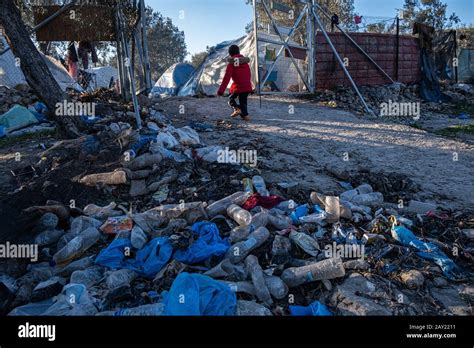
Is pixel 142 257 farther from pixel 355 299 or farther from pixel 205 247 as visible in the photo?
pixel 355 299

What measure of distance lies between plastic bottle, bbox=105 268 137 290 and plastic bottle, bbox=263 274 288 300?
1138mm

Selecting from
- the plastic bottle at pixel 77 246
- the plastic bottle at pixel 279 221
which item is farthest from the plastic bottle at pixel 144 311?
the plastic bottle at pixel 279 221

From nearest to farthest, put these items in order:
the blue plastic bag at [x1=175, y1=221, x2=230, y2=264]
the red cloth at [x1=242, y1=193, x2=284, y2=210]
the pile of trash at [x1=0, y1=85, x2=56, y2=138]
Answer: the blue plastic bag at [x1=175, y1=221, x2=230, y2=264]
the red cloth at [x1=242, y1=193, x2=284, y2=210]
the pile of trash at [x1=0, y1=85, x2=56, y2=138]

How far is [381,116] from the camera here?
10.4 metres

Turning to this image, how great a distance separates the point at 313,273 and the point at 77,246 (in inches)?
86.3

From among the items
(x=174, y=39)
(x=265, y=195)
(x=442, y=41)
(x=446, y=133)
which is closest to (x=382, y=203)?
(x=265, y=195)

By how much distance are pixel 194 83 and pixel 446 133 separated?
9.09 metres

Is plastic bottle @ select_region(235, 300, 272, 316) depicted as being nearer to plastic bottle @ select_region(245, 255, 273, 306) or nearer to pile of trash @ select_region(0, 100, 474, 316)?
pile of trash @ select_region(0, 100, 474, 316)

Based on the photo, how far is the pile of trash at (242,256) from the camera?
9.10 ft

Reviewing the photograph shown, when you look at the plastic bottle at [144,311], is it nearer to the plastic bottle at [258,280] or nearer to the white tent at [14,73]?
the plastic bottle at [258,280]

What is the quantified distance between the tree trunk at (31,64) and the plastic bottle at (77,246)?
3.72m

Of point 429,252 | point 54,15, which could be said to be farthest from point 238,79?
point 429,252

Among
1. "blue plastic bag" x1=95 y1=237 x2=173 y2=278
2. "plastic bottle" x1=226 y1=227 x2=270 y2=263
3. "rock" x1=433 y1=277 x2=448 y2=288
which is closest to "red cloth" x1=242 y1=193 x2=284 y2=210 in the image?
"plastic bottle" x1=226 y1=227 x2=270 y2=263

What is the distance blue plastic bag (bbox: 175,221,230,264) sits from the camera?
3.28 meters
